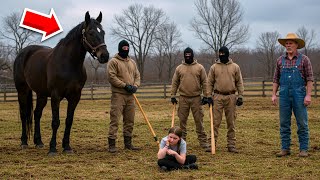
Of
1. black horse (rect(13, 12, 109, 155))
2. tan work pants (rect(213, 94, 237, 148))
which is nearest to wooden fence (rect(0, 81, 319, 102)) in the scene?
tan work pants (rect(213, 94, 237, 148))

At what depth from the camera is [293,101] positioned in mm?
7086

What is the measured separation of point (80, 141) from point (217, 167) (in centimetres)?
422

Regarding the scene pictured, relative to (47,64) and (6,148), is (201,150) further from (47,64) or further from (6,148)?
(6,148)

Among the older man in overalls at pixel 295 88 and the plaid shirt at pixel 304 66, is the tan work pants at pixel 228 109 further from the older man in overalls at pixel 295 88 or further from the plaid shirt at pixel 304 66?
the plaid shirt at pixel 304 66

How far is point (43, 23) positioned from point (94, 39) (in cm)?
269

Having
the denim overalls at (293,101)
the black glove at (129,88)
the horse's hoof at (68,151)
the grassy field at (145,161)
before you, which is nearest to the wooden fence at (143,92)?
the grassy field at (145,161)

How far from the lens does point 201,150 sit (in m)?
7.90

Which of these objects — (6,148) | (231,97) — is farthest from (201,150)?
(6,148)

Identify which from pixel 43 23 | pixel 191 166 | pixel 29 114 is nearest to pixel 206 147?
pixel 191 166

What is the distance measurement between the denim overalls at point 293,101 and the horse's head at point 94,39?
309cm

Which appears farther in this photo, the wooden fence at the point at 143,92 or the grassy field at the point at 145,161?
the wooden fence at the point at 143,92

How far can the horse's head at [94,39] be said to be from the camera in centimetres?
724

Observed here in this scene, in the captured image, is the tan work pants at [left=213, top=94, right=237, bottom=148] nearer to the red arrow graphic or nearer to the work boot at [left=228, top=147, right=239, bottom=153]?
the work boot at [left=228, top=147, right=239, bottom=153]

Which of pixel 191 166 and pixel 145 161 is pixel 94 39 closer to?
pixel 145 161
